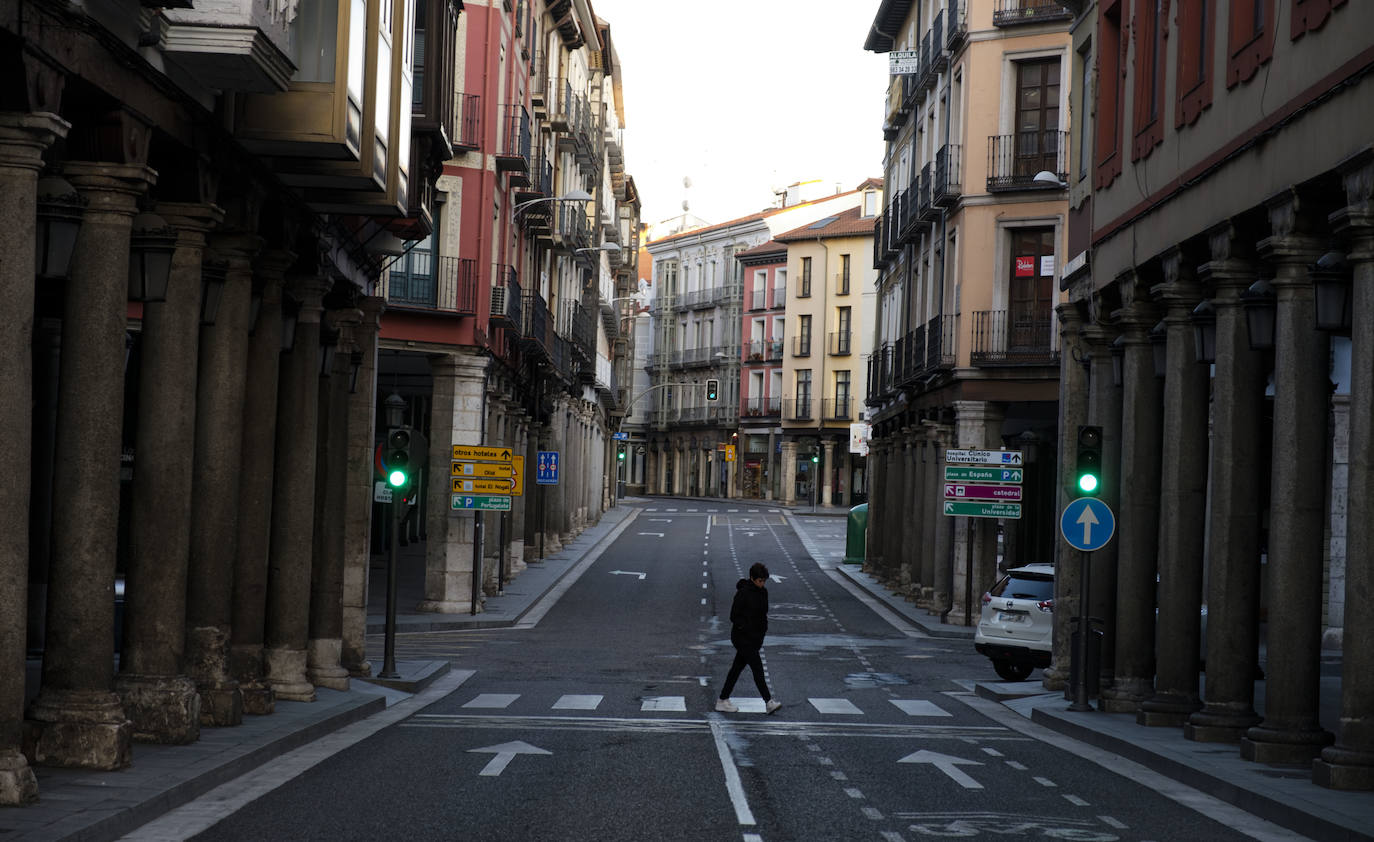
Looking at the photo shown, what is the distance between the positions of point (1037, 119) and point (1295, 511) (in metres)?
26.6

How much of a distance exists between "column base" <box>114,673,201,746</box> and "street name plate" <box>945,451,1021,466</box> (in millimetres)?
23488

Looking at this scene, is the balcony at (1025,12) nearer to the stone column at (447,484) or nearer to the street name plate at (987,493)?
the street name plate at (987,493)

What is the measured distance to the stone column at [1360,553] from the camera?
13750 mm

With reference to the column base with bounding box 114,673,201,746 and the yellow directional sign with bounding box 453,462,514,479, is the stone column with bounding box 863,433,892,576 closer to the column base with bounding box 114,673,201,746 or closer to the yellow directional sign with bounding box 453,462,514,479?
the yellow directional sign with bounding box 453,462,514,479

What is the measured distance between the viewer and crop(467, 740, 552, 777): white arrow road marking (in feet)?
48.4

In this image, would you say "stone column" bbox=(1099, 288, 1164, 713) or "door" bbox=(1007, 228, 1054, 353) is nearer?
"stone column" bbox=(1099, 288, 1164, 713)

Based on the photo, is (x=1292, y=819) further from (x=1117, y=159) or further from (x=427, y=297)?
(x=427, y=297)

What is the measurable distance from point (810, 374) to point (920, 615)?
238ft

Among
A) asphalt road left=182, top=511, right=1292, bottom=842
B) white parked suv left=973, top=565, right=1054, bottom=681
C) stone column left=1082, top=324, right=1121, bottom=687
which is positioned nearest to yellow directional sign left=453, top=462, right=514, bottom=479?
asphalt road left=182, top=511, right=1292, bottom=842

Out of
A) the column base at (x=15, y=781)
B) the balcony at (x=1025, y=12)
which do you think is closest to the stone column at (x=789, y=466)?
the balcony at (x=1025, y=12)

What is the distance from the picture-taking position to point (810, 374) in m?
113

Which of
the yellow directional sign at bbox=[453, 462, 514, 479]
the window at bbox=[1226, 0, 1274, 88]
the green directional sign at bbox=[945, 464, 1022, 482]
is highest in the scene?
the window at bbox=[1226, 0, 1274, 88]

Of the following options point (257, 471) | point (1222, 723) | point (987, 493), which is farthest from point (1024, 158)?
point (257, 471)

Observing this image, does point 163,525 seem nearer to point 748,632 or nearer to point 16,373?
point 16,373
